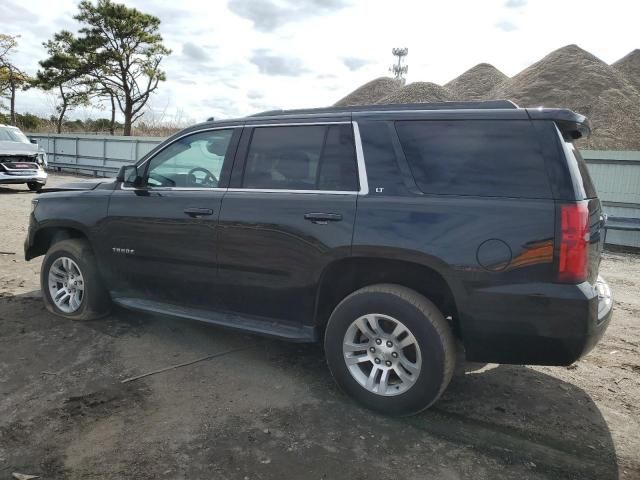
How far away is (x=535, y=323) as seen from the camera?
2748mm

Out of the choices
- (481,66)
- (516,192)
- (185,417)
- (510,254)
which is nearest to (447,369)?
(510,254)

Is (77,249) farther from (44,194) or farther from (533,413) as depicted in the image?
(533,413)

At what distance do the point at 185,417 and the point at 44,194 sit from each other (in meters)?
2.89

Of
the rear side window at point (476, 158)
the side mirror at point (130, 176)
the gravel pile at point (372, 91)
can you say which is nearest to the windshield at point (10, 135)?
the side mirror at point (130, 176)

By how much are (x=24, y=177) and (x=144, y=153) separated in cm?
697

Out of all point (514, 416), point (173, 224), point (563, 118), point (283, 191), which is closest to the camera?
point (563, 118)

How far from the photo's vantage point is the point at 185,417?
3.05 m

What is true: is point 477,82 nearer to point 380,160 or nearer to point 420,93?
point 420,93

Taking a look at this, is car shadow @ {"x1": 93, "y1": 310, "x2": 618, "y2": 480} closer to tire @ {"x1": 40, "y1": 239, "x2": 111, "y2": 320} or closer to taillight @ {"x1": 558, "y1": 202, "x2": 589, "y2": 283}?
taillight @ {"x1": 558, "y1": 202, "x2": 589, "y2": 283}

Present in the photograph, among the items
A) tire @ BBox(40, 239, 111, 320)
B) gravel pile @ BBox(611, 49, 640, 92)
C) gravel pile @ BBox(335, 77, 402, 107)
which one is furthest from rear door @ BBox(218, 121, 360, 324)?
gravel pile @ BBox(611, 49, 640, 92)

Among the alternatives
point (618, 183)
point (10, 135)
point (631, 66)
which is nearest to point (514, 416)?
point (618, 183)

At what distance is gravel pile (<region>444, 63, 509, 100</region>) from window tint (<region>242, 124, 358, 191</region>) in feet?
130

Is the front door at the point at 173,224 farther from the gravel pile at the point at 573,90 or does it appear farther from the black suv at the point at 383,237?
the gravel pile at the point at 573,90

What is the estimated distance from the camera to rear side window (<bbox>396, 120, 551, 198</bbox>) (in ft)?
9.21
